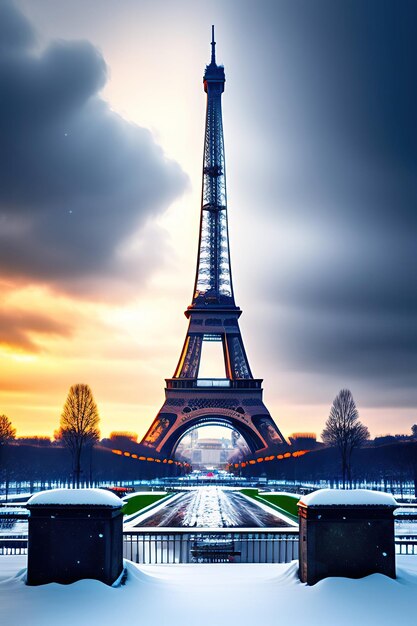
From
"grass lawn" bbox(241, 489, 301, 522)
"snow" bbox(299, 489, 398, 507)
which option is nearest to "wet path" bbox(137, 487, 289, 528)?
"grass lawn" bbox(241, 489, 301, 522)

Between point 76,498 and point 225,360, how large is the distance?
3188 inches

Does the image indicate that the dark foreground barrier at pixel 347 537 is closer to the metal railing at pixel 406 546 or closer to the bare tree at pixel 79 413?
the metal railing at pixel 406 546

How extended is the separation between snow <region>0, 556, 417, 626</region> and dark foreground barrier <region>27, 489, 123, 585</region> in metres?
0.30

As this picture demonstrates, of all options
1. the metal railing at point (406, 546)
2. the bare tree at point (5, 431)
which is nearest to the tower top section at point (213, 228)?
the bare tree at point (5, 431)

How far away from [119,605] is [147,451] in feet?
237

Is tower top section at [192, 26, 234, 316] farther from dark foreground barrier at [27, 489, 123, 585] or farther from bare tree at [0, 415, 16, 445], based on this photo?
dark foreground barrier at [27, 489, 123, 585]

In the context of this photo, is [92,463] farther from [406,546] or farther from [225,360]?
[406,546]

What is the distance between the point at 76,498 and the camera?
12.8 metres

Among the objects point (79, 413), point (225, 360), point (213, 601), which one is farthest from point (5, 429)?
point (213, 601)

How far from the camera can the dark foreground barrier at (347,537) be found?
41.9 feet

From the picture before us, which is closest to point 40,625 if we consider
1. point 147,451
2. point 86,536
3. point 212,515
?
point 86,536

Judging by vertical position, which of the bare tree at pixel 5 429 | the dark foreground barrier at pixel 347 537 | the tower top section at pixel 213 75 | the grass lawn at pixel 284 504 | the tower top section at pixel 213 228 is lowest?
the grass lawn at pixel 284 504

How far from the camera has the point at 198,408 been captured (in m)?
87.2

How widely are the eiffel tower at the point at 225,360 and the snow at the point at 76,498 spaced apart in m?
71.4
